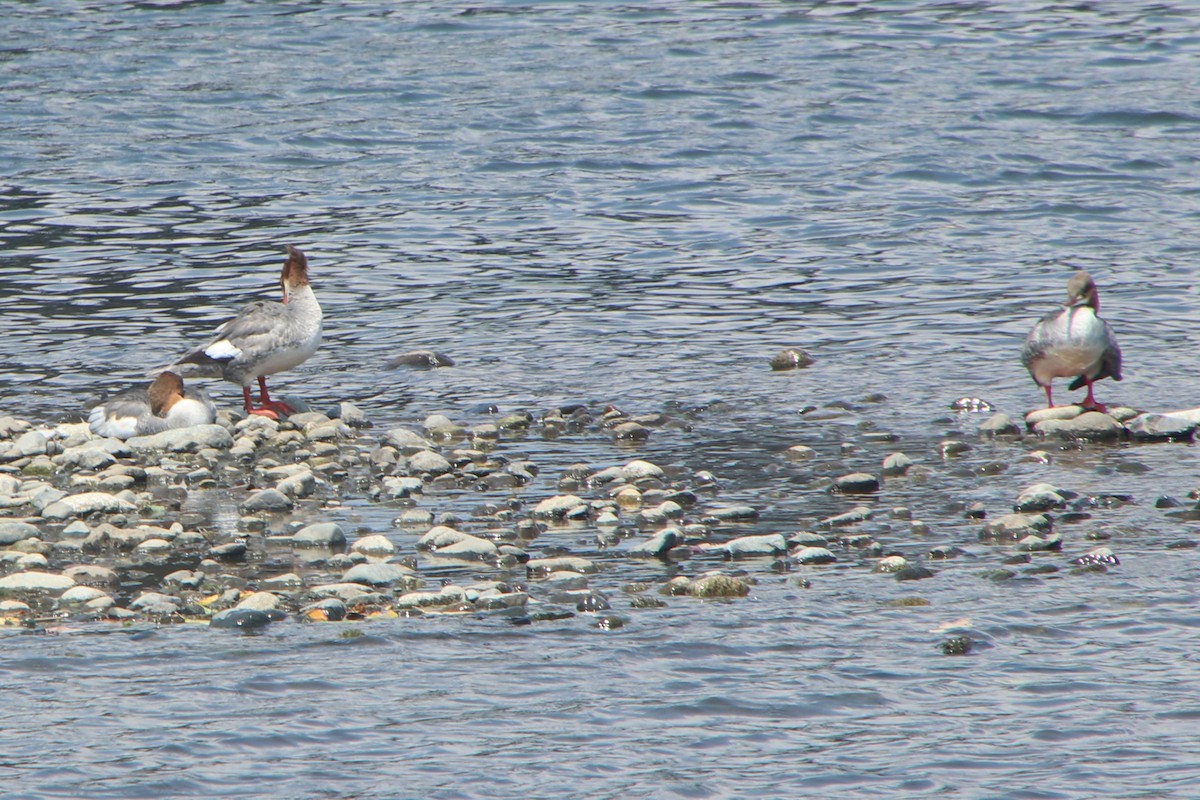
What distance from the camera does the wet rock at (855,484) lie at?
10.5 m

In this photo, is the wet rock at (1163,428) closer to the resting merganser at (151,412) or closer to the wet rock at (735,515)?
the wet rock at (735,515)

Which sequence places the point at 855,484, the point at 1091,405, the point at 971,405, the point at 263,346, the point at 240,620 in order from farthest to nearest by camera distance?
1. the point at 263,346
2. the point at 971,405
3. the point at 1091,405
4. the point at 855,484
5. the point at 240,620

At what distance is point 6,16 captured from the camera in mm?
33625

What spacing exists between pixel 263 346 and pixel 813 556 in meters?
5.56

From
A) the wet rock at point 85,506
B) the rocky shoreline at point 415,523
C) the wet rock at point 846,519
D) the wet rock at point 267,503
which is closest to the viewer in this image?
the rocky shoreline at point 415,523

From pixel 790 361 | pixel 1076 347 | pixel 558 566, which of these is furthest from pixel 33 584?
pixel 1076 347

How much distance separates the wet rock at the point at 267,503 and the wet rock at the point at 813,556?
331 cm

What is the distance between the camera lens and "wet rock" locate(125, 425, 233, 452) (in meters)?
11.7

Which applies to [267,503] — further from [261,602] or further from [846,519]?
[846,519]

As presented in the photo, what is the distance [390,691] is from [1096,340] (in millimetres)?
6857

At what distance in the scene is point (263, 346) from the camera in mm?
12938

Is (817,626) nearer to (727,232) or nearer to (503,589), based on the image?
(503,589)

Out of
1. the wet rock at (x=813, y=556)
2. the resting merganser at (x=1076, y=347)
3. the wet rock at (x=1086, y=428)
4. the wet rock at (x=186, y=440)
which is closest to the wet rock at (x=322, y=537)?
the wet rock at (x=186, y=440)

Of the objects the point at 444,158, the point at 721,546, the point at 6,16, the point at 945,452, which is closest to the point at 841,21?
the point at 444,158
